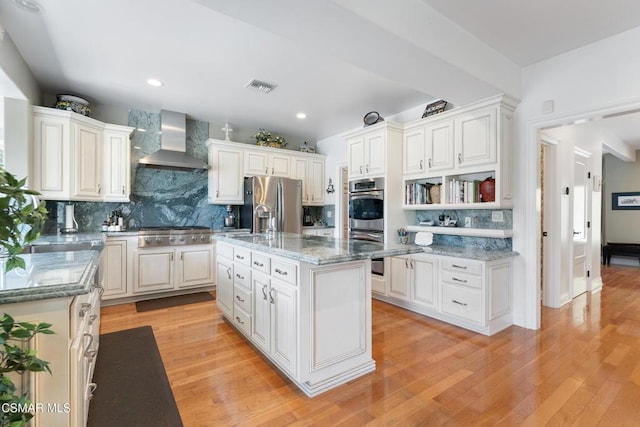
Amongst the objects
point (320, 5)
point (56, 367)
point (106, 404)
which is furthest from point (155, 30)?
point (106, 404)

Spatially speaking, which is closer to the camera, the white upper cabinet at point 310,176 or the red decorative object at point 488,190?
the red decorative object at point 488,190

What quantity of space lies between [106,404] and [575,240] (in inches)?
213

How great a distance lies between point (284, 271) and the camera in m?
2.10

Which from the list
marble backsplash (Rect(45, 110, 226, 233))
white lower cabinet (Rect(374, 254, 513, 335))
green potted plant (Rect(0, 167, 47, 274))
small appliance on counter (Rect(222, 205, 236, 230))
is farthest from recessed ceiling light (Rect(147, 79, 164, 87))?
white lower cabinet (Rect(374, 254, 513, 335))

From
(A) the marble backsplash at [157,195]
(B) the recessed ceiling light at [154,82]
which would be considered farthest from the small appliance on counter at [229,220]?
(B) the recessed ceiling light at [154,82]

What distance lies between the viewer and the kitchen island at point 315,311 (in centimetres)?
196

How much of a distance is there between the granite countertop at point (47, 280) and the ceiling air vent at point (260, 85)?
2.51 m

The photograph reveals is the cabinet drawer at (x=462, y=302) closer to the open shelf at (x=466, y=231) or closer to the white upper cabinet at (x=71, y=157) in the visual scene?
the open shelf at (x=466, y=231)

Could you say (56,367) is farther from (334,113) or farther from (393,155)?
(334,113)

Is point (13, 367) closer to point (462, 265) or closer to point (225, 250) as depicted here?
point (225, 250)

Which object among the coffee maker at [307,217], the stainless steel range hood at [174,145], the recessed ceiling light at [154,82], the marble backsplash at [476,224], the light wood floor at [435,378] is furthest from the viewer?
the coffee maker at [307,217]

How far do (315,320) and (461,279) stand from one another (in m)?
1.80

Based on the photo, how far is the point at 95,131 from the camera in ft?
12.6

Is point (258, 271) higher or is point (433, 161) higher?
point (433, 161)
